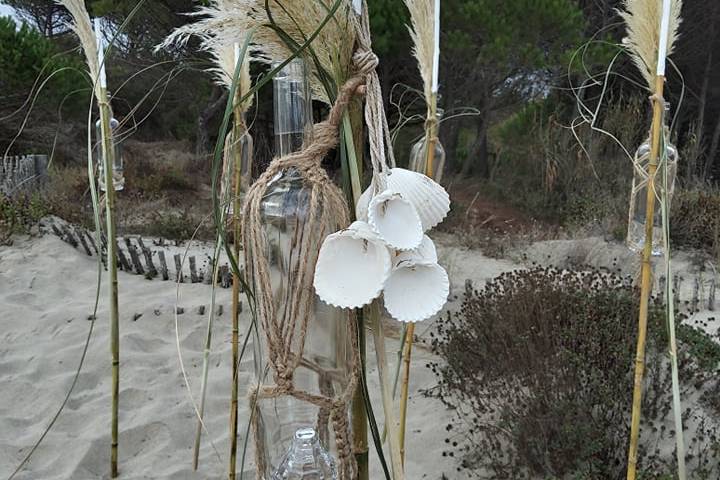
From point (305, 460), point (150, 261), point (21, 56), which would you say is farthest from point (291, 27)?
point (21, 56)

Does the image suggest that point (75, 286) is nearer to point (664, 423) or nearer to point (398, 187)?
point (664, 423)

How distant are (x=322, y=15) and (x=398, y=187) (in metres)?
0.26

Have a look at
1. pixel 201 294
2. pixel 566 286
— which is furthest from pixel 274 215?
pixel 201 294

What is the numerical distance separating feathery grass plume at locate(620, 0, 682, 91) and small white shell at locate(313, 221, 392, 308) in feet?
3.40

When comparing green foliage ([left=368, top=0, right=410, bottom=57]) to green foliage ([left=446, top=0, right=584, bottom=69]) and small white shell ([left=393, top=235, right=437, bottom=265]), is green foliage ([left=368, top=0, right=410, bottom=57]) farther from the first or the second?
small white shell ([left=393, top=235, right=437, bottom=265])

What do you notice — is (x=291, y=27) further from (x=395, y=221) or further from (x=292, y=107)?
(x=395, y=221)

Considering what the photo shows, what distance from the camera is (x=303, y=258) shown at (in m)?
0.84

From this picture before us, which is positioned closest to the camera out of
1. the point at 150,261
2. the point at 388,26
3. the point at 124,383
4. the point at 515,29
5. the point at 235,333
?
the point at 235,333

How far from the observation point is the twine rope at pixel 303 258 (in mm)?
827

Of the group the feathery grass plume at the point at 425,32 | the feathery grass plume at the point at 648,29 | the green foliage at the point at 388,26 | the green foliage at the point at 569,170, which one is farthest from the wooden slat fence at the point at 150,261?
the green foliage at the point at 569,170

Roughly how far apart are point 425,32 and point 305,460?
39.4 inches

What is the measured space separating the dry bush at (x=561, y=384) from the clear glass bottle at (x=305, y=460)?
1.28 m

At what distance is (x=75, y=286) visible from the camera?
14.5 ft

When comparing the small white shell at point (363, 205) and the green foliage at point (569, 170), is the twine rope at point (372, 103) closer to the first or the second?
the small white shell at point (363, 205)
